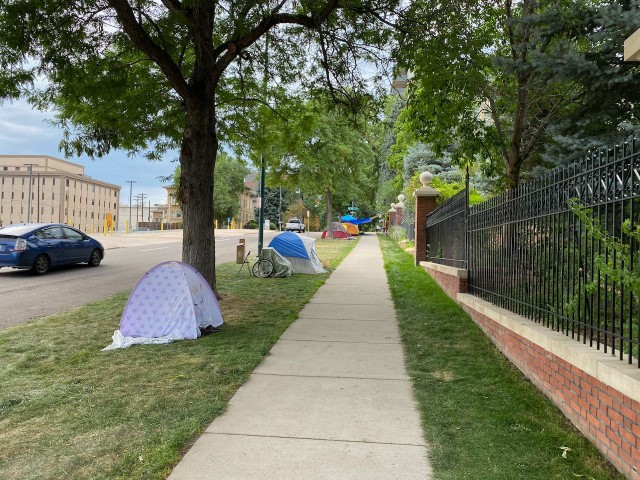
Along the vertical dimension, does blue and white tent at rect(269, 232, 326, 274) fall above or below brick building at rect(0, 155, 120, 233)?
below

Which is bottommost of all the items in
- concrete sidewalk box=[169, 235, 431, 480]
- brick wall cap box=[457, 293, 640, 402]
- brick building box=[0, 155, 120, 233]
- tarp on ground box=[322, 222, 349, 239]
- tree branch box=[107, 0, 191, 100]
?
concrete sidewalk box=[169, 235, 431, 480]

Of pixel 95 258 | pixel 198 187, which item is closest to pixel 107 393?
pixel 198 187

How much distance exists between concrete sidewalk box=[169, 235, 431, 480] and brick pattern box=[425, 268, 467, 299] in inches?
84.9

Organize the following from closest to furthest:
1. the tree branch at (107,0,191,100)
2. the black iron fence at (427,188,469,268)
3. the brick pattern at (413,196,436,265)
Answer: the tree branch at (107,0,191,100) → the black iron fence at (427,188,469,268) → the brick pattern at (413,196,436,265)

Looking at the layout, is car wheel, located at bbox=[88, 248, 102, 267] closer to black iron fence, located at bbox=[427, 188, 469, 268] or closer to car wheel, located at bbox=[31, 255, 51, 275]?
car wheel, located at bbox=[31, 255, 51, 275]

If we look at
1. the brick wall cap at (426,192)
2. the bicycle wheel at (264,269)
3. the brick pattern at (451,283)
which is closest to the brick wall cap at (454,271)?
the brick pattern at (451,283)

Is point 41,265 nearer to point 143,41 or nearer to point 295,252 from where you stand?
point 295,252

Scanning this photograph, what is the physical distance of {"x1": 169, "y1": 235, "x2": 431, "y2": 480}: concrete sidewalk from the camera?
325 centimetres

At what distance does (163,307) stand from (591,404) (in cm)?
505

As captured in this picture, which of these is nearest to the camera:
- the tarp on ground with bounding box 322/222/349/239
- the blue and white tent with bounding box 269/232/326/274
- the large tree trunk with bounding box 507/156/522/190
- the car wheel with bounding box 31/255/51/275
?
the large tree trunk with bounding box 507/156/522/190

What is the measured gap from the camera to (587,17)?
696 cm

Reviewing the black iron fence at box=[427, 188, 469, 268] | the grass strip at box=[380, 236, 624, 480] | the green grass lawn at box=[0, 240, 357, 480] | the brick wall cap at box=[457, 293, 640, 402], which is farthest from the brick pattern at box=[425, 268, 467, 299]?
the green grass lawn at box=[0, 240, 357, 480]

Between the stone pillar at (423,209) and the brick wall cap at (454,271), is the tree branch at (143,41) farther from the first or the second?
the stone pillar at (423,209)

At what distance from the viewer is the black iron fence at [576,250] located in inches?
135
